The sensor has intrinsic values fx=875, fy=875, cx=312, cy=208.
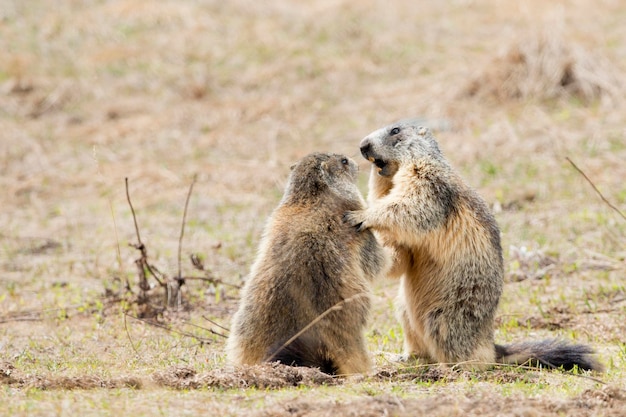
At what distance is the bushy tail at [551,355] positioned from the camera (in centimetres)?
649

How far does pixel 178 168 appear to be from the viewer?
51.6 ft

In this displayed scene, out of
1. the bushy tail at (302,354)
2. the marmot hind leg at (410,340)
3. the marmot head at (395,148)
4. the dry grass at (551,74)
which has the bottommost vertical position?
the marmot hind leg at (410,340)

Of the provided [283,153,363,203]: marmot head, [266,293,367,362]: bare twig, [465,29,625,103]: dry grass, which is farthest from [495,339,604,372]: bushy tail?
[465,29,625,103]: dry grass

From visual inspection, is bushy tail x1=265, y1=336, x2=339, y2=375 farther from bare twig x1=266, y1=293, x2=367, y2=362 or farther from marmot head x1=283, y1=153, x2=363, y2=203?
marmot head x1=283, y1=153, x2=363, y2=203

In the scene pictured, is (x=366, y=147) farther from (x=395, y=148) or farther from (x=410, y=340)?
(x=410, y=340)

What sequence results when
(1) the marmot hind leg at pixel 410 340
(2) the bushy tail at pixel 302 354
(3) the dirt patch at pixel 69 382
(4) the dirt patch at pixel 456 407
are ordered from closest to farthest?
(4) the dirt patch at pixel 456 407
(3) the dirt patch at pixel 69 382
(2) the bushy tail at pixel 302 354
(1) the marmot hind leg at pixel 410 340

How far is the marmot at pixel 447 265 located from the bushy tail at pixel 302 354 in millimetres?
996

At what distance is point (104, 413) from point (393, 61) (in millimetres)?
17388

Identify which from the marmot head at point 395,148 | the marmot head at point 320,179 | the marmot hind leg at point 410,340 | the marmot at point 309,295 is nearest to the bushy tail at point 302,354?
the marmot at point 309,295

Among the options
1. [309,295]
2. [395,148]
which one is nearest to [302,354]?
[309,295]

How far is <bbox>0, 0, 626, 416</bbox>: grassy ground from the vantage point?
5660mm

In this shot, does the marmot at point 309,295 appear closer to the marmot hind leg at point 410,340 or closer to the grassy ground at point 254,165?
the grassy ground at point 254,165

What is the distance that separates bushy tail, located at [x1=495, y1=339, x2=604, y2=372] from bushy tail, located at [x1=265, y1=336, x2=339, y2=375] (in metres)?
1.61

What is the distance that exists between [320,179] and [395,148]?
0.98 meters
